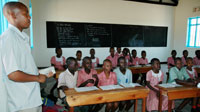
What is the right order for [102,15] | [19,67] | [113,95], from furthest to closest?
[102,15] < [113,95] < [19,67]

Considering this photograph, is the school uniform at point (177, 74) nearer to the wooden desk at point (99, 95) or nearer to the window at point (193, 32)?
the wooden desk at point (99, 95)

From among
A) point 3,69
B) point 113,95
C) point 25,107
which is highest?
point 3,69

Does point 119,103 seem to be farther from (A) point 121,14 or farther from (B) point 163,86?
(A) point 121,14

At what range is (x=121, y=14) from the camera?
7184 mm

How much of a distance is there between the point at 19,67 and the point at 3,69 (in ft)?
0.33

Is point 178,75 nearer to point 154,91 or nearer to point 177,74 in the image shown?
point 177,74

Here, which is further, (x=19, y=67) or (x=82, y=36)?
(x=82, y=36)

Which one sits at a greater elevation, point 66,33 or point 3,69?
point 66,33

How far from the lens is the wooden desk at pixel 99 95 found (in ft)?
5.69

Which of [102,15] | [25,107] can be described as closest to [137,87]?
[25,107]

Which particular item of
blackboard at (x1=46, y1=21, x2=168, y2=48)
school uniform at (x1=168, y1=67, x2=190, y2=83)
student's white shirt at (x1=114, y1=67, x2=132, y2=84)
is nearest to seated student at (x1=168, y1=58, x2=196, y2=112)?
school uniform at (x1=168, y1=67, x2=190, y2=83)

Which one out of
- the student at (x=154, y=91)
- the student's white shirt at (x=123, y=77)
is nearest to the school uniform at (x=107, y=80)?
the student's white shirt at (x=123, y=77)

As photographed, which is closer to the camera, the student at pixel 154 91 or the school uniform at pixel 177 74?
the student at pixel 154 91

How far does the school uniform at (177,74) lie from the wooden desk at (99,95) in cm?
87
